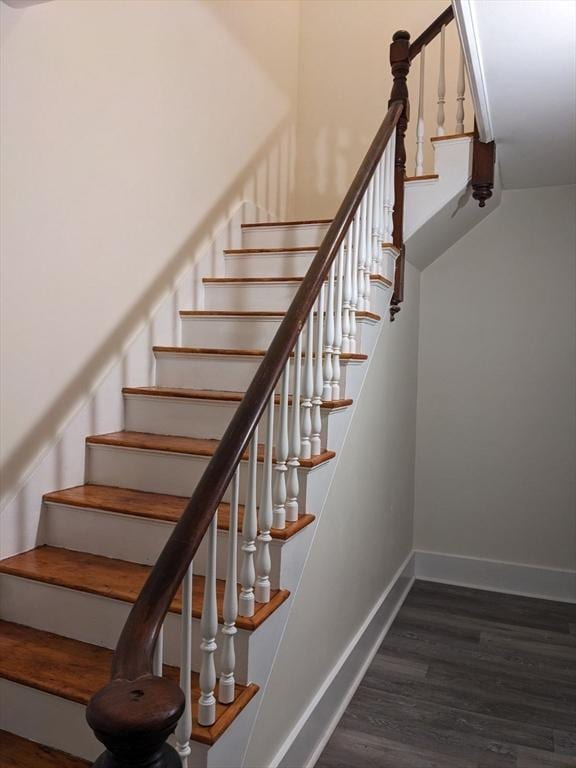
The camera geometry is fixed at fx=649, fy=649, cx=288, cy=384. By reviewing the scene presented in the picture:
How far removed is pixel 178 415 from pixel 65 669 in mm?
1234

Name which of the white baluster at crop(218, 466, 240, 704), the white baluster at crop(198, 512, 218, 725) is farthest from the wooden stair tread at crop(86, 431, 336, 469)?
the white baluster at crop(198, 512, 218, 725)

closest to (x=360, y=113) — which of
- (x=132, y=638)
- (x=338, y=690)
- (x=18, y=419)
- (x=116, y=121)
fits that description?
(x=116, y=121)

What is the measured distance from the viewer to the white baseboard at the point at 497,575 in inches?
166

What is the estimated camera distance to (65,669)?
6.60ft

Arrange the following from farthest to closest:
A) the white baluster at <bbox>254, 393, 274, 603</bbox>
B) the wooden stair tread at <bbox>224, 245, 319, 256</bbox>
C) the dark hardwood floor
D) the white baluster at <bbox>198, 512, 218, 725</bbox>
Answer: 1. the wooden stair tread at <bbox>224, 245, 319, 256</bbox>
2. the dark hardwood floor
3. the white baluster at <bbox>254, 393, 274, 603</bbox>
4. the white baluster at <bbox>198, 512, 218, 725</bbox>

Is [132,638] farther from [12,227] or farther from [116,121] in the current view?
[116,121]

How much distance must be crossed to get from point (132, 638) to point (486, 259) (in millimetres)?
3756

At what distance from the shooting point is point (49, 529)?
2604mm

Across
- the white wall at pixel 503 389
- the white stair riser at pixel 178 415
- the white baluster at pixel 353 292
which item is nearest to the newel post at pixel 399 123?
the white baluster at pixel 353 292

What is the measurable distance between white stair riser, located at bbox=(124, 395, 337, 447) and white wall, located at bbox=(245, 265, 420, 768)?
56 centimetres

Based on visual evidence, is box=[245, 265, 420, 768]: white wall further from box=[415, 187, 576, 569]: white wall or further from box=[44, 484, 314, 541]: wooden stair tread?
box=[44, 484, 314, 541]: wooden stair tread

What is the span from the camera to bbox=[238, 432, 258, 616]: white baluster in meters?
1.84

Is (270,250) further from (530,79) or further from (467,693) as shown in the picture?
(467,693)

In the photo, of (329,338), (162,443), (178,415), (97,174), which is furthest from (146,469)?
(97,174)
